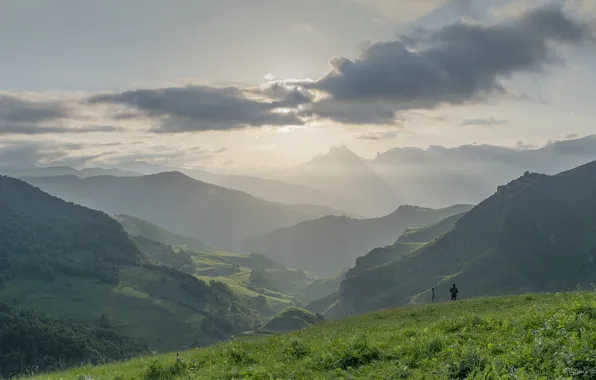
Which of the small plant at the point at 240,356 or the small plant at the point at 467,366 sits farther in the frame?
the small plant at the point at 240,356

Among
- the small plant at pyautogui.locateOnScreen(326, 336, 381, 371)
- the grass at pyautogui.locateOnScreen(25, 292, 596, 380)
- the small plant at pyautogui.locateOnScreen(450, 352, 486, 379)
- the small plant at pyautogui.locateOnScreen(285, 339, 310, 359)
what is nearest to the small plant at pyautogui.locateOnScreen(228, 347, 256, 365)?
the grass at pyautogui.locateOnScreen(25, 292, 596, 380)

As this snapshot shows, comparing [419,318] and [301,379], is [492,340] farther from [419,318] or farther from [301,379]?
[419,318]

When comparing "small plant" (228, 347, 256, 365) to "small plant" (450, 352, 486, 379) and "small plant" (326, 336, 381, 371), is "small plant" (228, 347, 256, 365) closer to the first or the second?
"small plant" (326, 336, 381, 371)

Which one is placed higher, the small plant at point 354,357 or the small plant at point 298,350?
the small plant at point 354,357

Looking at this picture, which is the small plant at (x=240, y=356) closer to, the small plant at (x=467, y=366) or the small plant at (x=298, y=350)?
the small plant at (x=298, y=350)

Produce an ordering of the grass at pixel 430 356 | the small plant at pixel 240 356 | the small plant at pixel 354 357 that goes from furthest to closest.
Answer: the small plant at pixel 240 356 < the small plant at pixel 354 357 < the grass at pixel 430 356

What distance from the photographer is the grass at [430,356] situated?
52.7 ft

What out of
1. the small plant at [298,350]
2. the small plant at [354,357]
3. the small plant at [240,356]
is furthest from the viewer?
the small plant at [240,356]

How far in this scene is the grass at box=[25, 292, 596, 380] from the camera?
1606 centimetres

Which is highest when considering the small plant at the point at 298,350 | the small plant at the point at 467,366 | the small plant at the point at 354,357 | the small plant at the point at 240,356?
the small plant at the point at 467,366

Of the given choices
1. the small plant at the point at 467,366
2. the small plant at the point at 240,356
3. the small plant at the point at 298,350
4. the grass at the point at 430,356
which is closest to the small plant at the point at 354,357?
the grass at the point at 430,356

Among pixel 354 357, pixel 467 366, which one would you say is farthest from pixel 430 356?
pixel 354 357

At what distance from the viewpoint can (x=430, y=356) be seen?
19.8 m

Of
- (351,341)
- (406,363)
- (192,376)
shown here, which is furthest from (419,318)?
(192,376)
